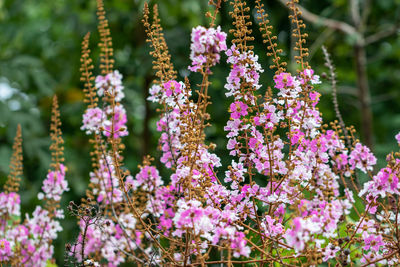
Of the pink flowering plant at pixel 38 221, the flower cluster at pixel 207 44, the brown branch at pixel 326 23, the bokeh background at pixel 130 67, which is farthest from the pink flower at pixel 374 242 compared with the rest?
the brown branch at pixel 326 23

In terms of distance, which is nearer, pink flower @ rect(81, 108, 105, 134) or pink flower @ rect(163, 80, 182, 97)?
pink flower @ rect(163, 80, 182, 97)

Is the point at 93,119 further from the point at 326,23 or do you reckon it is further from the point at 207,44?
the point at 326,23

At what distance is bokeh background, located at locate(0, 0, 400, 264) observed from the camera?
4.87 metres

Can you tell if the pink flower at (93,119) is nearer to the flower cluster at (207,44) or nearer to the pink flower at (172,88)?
the pink flower at (172,88)

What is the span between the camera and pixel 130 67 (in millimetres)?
5562

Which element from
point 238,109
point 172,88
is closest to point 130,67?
point 172,88

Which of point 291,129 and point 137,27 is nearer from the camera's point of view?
point 291,129

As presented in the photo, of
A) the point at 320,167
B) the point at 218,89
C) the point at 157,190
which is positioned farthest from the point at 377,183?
the point at 218,89

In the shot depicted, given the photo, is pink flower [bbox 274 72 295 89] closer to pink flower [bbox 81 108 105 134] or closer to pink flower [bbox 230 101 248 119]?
pink flower [bbox 230 101 248 119]

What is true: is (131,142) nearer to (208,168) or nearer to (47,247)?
(47,247)

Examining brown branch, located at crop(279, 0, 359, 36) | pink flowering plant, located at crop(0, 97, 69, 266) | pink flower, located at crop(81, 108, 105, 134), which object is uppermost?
brown branch, located at crop(279, 0, 359, 36)

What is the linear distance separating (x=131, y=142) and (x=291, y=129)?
5256mm

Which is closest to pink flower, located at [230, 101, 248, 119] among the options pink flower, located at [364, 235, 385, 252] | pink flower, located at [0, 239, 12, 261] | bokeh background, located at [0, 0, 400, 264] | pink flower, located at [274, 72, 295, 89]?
pink flower, located at [274, 72, 295, 89]

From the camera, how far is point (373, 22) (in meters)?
7.18
